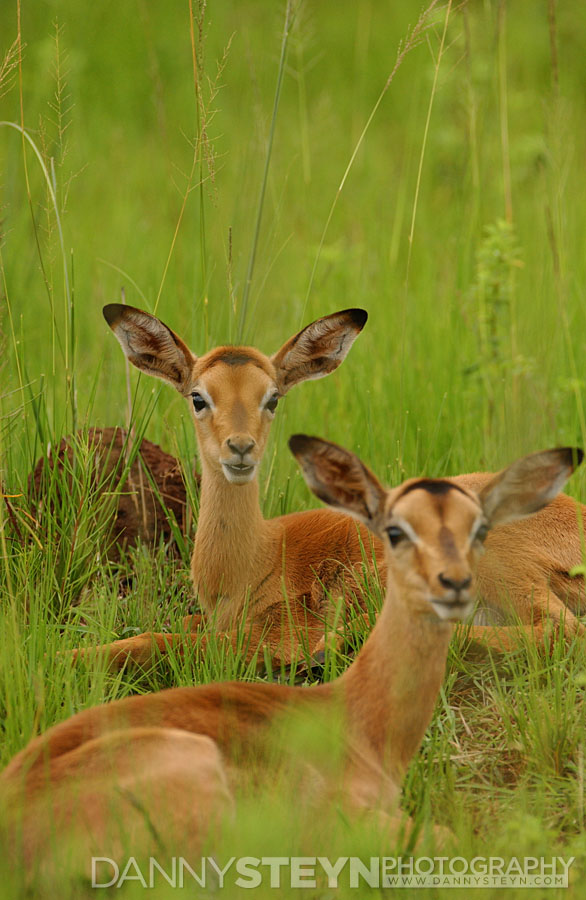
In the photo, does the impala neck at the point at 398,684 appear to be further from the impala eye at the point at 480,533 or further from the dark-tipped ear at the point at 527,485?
the dark-tipped ear at the point at 527,485

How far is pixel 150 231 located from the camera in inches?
420

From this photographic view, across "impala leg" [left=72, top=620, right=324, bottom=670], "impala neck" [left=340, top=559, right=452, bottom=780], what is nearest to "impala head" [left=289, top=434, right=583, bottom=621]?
"impala neck" [left=340, top=559, right=452, bottom=780]

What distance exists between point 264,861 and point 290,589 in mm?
2371

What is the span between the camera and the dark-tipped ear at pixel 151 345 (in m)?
5.38

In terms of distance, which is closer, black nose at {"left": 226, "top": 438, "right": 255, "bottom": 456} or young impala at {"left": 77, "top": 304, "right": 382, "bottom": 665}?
black nose at {"left": 226, "top": 438, "right": 255, "bottom": 456}

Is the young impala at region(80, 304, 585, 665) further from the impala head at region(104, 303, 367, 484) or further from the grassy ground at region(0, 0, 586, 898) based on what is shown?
the grassy ground at region(0, 0, 586, 898)

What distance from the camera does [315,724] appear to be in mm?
3652

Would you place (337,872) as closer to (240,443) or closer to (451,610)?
(451,610)

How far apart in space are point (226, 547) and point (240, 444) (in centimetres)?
64

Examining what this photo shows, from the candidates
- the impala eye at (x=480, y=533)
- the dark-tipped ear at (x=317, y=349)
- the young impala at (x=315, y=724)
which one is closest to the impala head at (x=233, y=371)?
the dark-tipped ear at (x=317, y=349)

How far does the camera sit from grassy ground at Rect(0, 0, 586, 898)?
425 cm

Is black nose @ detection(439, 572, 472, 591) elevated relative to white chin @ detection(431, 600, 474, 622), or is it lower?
elevated

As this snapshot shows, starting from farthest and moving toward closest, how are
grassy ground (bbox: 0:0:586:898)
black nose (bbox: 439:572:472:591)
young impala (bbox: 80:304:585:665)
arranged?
1. young impala (bbox: 80:304:585:665)
2. grassy ground (bbox: 0:0:586:898)
3. black nose (bbox: 439:572:472:591)

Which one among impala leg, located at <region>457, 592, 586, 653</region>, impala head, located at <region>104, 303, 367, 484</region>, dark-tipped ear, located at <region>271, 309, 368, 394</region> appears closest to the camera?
impala leg, located at <region>457, 592, 586, 653</region>
